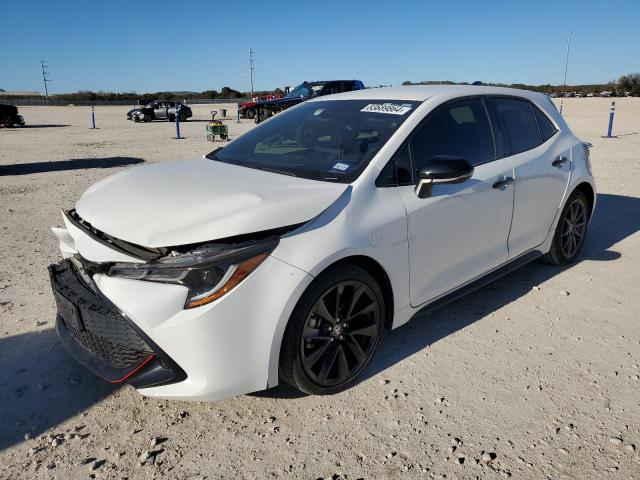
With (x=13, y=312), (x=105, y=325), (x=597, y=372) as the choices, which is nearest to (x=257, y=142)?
(x=105, y=325)

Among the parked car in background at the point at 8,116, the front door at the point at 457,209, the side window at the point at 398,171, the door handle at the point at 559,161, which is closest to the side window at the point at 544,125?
the door handle at the point at 559,161

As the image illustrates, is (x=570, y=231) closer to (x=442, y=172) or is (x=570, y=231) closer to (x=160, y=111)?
(x=442, y=172)

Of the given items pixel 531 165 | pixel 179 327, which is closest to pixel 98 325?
pixel 179 327

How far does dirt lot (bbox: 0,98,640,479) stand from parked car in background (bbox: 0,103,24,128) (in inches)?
998

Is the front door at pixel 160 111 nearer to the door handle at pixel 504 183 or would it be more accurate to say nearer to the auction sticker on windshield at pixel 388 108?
the auction sticker on windshield at pixel 388 108

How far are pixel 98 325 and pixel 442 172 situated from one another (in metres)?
2.08

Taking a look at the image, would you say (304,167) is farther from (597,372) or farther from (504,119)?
(597,372)

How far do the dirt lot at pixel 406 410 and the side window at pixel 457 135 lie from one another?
1.26m

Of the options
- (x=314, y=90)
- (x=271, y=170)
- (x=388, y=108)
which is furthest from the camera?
(x=314, y=90)

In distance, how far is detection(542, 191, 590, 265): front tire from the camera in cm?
477

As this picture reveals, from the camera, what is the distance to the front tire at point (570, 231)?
4.77m

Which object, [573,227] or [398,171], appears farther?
[573,227]

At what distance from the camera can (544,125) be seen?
4539 millimetres

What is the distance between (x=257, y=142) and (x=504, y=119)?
1.96 meters
